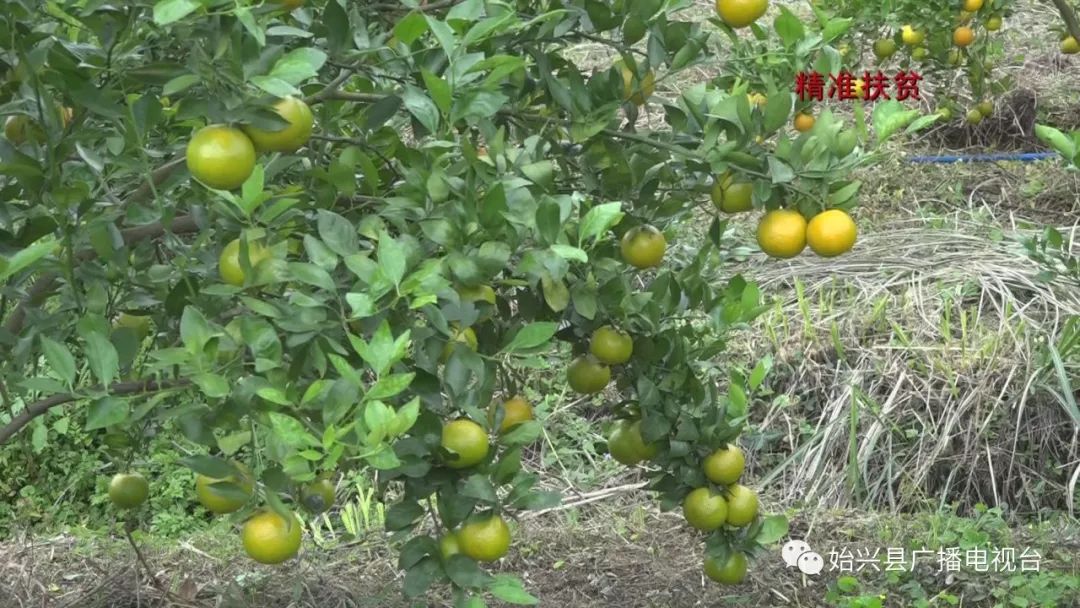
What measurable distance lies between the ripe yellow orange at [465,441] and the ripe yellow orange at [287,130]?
38 centimetres

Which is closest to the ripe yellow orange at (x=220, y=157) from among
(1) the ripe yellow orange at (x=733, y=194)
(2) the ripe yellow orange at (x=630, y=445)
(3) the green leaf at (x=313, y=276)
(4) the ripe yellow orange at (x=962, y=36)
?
(3) the green leaf at (x=313, y=276)

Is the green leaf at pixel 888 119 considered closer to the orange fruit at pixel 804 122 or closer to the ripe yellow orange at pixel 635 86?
the ripe yellow orange at pixel 635 86

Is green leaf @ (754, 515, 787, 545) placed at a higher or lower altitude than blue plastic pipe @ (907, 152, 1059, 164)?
higher

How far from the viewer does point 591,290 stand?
1968 mm

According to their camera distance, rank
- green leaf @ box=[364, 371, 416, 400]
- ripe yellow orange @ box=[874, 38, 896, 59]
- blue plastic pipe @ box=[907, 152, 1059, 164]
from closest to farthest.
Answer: green leaf @ box=[364, 371, 416, 400], ripe yellow orange @ box=[874, 38, 896, 59], blue plastic pipe @ box=[907, 152, 1059, 164]

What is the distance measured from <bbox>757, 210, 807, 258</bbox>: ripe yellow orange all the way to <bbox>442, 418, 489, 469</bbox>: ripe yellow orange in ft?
1.60

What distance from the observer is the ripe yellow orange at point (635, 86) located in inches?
80.3

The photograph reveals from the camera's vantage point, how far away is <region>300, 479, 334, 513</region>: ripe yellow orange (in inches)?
68.6

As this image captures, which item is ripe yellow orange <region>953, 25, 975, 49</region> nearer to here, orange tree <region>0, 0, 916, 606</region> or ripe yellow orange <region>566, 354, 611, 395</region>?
orange tree <region>0, 0, 916, 606</region>

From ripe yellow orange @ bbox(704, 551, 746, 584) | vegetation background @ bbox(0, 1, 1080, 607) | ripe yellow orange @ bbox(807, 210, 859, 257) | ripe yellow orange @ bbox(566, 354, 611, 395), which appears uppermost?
ripe yellow orange @ bbox(807, 210, 859, 257)

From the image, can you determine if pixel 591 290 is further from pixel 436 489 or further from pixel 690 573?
pixel 690 573

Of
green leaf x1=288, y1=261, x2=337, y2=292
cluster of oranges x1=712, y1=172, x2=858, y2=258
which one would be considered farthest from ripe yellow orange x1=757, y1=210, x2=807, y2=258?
green leaf x1=288, y1=261, x2=337, y2=292

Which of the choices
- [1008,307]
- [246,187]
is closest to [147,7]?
[246,187]

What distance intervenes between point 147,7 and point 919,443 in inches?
110
